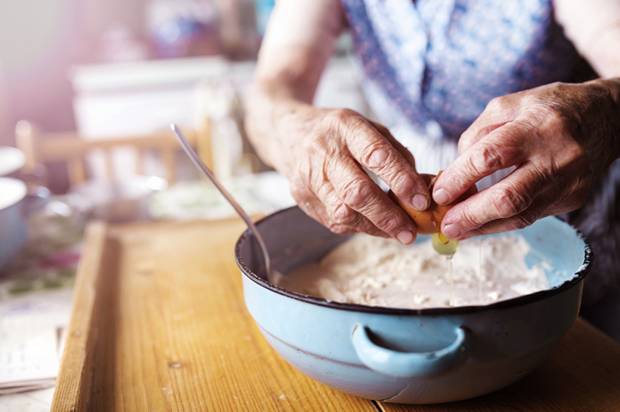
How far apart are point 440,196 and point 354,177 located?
81 mm

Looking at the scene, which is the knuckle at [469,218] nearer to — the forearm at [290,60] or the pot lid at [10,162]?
the forearm at [290,60]

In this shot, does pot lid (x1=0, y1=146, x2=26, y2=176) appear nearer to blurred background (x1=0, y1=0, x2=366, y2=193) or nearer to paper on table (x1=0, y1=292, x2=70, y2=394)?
paper on table (x1=0, y1=292, x2=70, y2=394)

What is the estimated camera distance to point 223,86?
2.64 metres

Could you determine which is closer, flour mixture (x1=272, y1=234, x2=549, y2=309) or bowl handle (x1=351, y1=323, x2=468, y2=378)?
bowl handle (x1=351, y1=323, x2=468, y2=378)

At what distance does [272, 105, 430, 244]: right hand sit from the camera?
1.86ft

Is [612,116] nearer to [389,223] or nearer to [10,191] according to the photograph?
[389,223]

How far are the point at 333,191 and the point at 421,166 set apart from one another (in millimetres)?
454

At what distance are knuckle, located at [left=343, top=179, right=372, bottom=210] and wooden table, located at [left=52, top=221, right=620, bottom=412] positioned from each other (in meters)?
0.18

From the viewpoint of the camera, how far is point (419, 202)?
22.4 inches

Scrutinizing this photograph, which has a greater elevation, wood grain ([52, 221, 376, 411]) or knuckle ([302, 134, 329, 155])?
knuckle ([302, 134, 329, 155])

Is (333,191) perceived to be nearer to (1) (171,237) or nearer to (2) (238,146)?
(1) (171,237)

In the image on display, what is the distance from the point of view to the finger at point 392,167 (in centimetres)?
56

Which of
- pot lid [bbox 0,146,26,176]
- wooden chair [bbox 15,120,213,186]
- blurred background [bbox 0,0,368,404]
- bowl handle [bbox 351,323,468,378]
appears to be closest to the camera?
bowl handle [bbox 351,323,468,378]

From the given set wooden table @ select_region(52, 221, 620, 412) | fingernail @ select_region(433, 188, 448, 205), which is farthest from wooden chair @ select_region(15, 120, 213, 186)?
fingernail @ select_region(433, 188, 448, 205)
